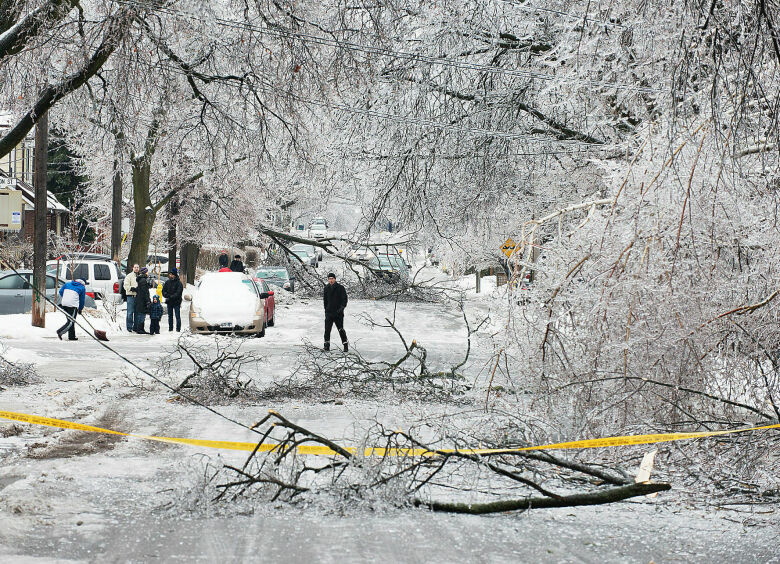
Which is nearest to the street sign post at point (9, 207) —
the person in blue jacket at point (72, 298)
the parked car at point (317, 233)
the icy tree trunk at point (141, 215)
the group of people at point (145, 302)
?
the group of people at point (145, 302)

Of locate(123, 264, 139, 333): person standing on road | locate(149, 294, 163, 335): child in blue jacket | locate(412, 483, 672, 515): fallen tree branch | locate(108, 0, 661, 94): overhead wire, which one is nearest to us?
locate(412, 483, 672, 515): fallen tree branch

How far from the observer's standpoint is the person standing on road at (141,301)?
21627 mm

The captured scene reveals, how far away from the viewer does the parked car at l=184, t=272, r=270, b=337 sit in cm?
2156

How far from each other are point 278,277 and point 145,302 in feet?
57.5

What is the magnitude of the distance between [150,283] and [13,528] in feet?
55.1

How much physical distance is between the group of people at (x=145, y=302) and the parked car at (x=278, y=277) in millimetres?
15577

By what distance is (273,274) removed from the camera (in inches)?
1561

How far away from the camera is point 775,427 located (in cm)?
644

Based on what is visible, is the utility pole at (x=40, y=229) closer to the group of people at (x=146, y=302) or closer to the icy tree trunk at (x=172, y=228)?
the group of people at (x=146, y=302)

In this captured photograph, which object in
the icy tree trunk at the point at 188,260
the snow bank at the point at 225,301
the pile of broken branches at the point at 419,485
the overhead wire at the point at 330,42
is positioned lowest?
the pile of broken branches at the point at 419,485

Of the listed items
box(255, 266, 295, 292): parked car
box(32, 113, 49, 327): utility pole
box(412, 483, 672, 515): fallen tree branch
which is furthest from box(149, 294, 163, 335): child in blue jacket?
box(255, 266, 295, 292): parked car

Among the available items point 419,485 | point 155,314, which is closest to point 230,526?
point 419,485

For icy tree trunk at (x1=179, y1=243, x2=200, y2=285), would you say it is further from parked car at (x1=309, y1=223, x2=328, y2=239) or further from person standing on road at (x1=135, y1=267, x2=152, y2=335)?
person standing on road at (x1=135, y1=267, x2=152, y2=335)

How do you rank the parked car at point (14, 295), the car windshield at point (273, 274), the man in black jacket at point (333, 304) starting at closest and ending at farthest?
the man in black jacket at point (333, 304), the parked car at point (14, 295), the car windshield at point (273, 274)
